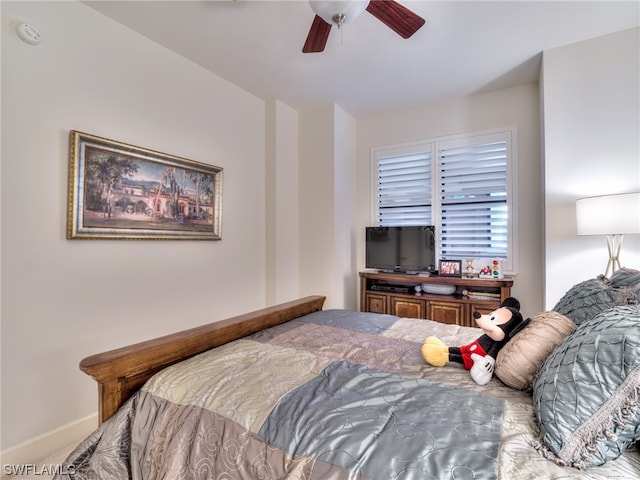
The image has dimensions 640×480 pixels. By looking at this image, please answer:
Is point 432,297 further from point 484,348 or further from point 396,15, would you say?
point 396,15

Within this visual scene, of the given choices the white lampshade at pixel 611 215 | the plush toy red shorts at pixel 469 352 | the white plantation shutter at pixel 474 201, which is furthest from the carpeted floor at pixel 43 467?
the white plantation shutter at pixel 474 201

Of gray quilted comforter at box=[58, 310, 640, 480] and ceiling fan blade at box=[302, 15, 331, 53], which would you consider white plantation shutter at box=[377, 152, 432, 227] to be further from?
gray quilted comforter at box=[58, 310, 640, 480]

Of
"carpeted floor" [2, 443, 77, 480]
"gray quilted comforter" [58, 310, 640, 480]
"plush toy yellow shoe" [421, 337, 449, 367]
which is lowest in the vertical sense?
"carpeted floor" [2, 443, 77, 480]

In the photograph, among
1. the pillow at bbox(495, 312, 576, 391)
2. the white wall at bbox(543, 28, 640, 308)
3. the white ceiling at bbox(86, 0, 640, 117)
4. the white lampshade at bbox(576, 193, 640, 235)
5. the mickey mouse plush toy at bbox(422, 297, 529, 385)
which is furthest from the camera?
the white wall at bbox(543, 28, 640, 308)

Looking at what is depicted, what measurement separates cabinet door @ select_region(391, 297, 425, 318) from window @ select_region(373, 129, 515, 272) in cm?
69

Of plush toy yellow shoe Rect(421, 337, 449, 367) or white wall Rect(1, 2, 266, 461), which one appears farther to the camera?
white wall Rect(1, 2, 266, 461)

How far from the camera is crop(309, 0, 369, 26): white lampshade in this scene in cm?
156

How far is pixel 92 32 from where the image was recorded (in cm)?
220

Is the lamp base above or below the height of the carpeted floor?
above

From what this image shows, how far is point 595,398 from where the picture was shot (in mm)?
794

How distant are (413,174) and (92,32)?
10.9ft

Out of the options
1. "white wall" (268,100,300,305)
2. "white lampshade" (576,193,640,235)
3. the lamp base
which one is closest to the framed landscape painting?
"white wall" (268,100,300,305)

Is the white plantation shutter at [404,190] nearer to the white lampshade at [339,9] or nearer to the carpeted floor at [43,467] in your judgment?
the white lampshade at [339,9]

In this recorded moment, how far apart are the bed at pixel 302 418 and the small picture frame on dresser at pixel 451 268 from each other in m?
2.09
